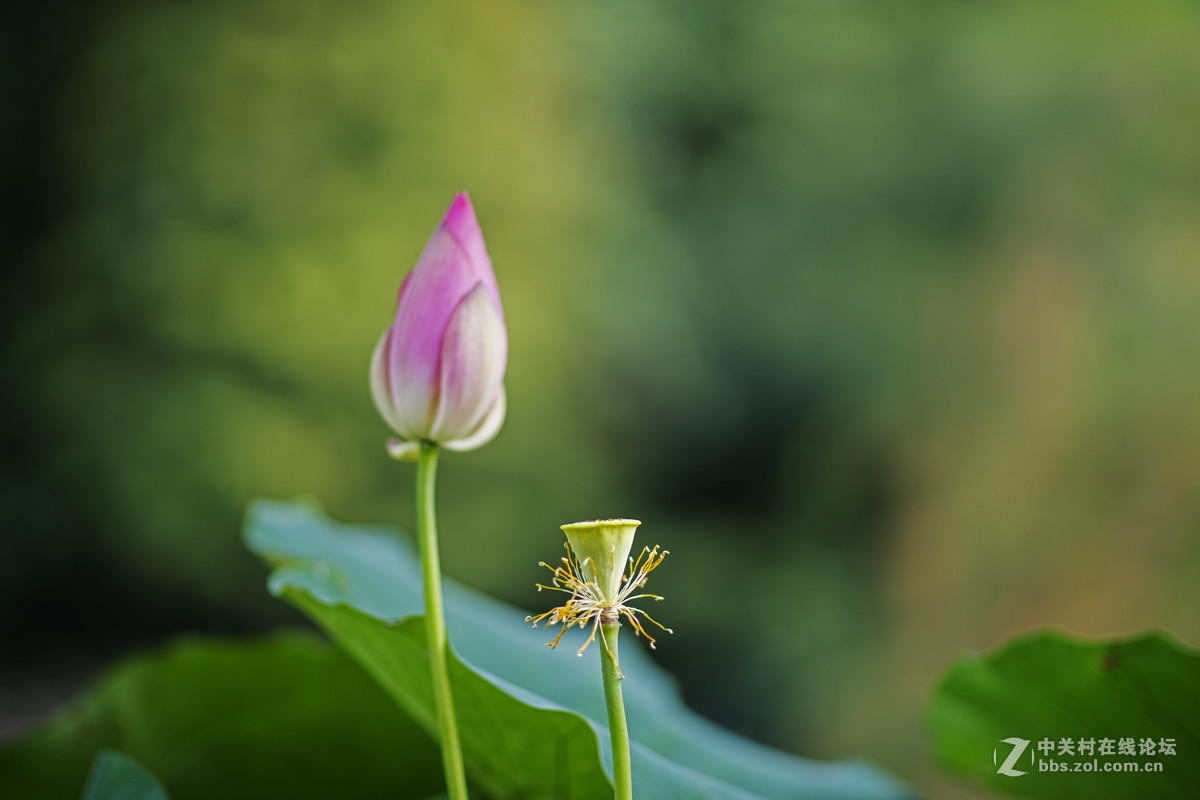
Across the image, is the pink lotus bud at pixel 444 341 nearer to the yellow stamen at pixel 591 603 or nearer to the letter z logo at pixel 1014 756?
the yellow stamen at pixel 591 603

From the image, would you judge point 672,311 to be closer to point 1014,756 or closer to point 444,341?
point 1014,756

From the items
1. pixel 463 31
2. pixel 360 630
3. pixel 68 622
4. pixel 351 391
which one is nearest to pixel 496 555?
pixel 351 391

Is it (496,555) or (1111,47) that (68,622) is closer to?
(496,555)

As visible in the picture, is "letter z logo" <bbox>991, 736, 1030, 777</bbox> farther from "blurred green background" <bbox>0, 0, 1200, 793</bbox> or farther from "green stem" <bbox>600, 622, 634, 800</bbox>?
"blurred green background" <bbox>0, 0, 1200, 793</bbox>

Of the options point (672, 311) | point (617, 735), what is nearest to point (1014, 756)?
point (617, 735)

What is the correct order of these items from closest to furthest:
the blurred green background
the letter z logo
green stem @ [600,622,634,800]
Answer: green stem @ [600,622,634,800], the letter z logo, the blurred green background

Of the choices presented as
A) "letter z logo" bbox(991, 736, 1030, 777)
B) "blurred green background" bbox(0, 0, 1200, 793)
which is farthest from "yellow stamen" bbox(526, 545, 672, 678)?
"blurred green background" bbox(0, 0, 1200, 793)
